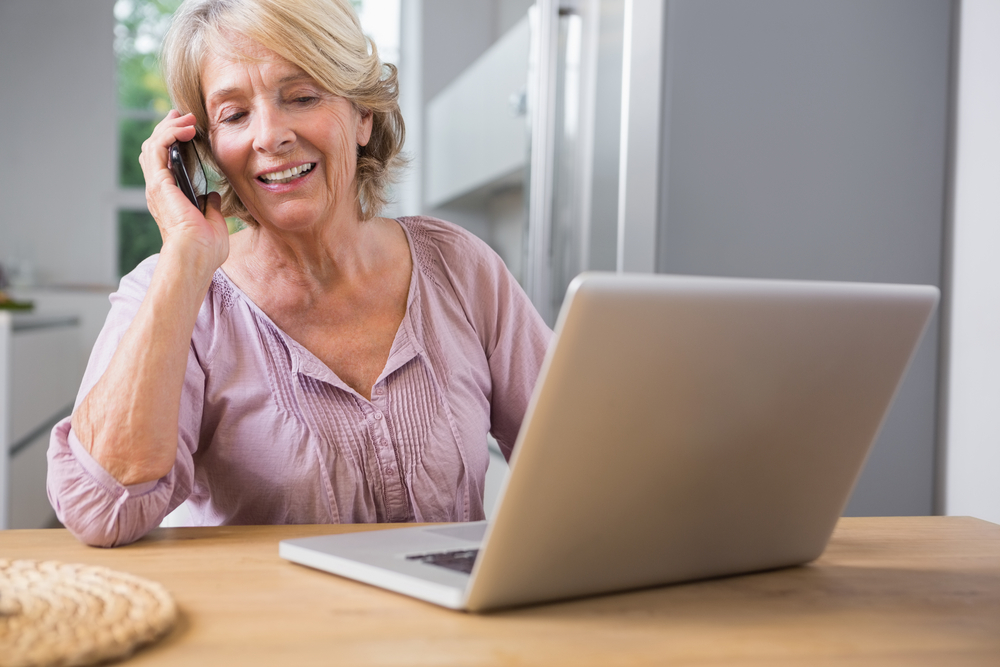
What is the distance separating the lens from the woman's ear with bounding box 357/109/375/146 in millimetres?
1343

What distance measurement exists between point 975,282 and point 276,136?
111 cm

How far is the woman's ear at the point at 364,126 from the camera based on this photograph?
1343 millimetres

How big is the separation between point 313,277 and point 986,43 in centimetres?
112

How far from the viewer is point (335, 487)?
1106 mm

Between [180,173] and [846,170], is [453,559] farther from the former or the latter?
[846,170]

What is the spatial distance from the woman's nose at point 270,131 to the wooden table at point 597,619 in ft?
1.85

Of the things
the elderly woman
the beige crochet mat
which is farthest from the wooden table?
the elderly woman

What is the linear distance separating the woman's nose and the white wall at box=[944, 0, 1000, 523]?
3.55 feet

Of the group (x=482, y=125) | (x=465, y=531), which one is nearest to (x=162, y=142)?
(x=465, y=531)

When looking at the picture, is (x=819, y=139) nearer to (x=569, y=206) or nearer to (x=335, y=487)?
(x=569, y=206)

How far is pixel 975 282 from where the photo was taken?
59.7 inches

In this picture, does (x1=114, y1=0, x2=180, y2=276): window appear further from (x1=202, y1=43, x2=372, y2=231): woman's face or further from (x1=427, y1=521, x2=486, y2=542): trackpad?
(x1=427, y1=521, x2=486, y2=542): trackpad

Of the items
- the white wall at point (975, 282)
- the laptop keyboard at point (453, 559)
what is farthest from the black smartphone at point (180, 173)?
the white wall at point (975, 282)

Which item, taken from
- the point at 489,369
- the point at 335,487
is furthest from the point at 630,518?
the point at 489,369
